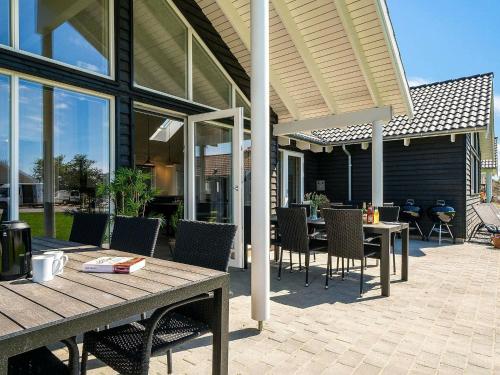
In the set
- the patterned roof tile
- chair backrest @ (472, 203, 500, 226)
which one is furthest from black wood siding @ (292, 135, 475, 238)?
the patterned roof tile

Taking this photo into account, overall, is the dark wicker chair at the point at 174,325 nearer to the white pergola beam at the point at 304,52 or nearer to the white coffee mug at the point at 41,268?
the white coffee mug at the point at 41,268

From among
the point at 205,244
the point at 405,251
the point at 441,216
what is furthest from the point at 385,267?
the point at 441,216

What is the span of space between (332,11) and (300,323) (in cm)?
363

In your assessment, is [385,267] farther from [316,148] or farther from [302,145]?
[316,148]

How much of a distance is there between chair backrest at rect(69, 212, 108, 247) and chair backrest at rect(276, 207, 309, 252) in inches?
88.5

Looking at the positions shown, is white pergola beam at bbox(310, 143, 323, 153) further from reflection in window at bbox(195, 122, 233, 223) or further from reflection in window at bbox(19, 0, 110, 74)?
reflection in window at bbox(19, 0, 110, 74)

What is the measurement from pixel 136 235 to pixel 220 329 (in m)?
1.00

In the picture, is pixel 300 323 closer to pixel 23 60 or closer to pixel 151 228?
pixel 151 228

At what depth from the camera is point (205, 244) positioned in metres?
1.92

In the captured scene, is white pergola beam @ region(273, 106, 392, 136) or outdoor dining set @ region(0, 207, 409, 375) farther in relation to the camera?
white pergola beam @ region(273, 106, 392, 136)

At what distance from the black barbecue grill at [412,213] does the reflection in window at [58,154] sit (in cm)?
675

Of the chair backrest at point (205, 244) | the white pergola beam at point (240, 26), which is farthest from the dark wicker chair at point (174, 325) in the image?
the white pergola beam at point (240, 26)

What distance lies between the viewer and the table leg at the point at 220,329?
1.59 meters

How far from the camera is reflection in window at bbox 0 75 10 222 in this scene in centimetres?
316
